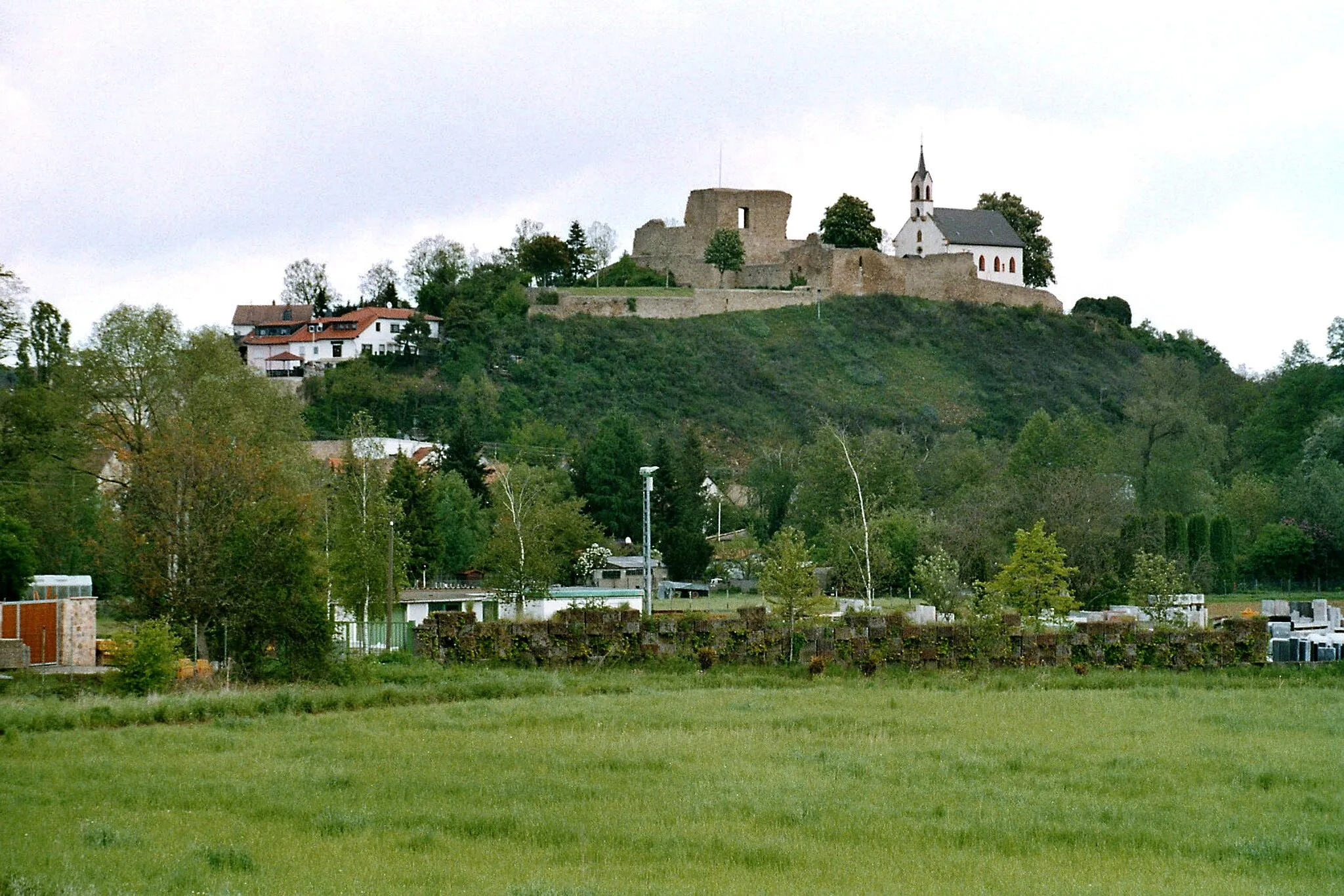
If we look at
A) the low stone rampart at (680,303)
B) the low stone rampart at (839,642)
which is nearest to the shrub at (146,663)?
the low stone rampart at (839,642)

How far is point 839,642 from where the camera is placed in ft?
83.7

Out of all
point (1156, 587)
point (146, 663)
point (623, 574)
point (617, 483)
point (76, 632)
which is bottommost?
point (146, 663)

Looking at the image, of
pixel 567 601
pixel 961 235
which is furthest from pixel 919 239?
pixel 567 601

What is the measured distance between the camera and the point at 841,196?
351 ft

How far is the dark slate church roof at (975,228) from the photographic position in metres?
104

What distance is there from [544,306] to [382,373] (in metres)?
11.5

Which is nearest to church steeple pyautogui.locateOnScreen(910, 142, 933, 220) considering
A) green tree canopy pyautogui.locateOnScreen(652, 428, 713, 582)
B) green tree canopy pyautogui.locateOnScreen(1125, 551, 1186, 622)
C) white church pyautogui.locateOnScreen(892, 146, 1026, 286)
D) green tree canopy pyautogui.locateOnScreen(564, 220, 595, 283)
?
white church pyautogui.locateOnScreen(892, 146, 1026, 286)

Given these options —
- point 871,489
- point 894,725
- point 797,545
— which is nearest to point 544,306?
point 871,489

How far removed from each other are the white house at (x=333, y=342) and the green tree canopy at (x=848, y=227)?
3019cm

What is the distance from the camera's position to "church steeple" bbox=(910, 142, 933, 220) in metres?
107

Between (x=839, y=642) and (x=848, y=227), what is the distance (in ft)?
271

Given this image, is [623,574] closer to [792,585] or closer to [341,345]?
[792,585]

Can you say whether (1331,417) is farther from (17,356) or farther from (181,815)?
(181,815)

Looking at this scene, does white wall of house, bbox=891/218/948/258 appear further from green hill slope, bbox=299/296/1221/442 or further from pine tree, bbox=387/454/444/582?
pine tree, bbox=387/454/444/582
